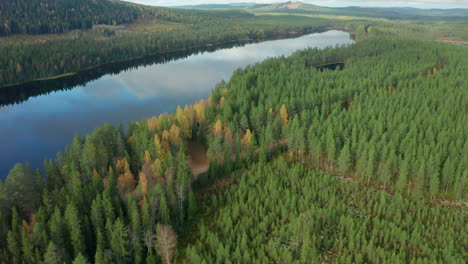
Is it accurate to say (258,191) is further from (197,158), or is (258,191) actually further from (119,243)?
(119,243)

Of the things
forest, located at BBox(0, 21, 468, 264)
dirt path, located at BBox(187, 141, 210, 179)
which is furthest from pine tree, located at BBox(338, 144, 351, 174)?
dirt path, located at BBox(187, 141, 210, 179)

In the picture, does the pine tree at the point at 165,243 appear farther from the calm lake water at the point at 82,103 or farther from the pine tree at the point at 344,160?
the calm lake water at the point at 82,103

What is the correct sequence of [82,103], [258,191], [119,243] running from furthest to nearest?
1. [82,103]
2. [258,191]
3. [119,243]

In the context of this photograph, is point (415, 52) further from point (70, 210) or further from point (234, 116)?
point (70, 210)

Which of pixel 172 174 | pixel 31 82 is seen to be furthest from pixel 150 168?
pixel 31 82

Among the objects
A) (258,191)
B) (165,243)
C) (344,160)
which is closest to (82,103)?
(258,191)

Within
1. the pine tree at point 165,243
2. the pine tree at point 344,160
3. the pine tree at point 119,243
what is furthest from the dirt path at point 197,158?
the pine tree at point 344,160
